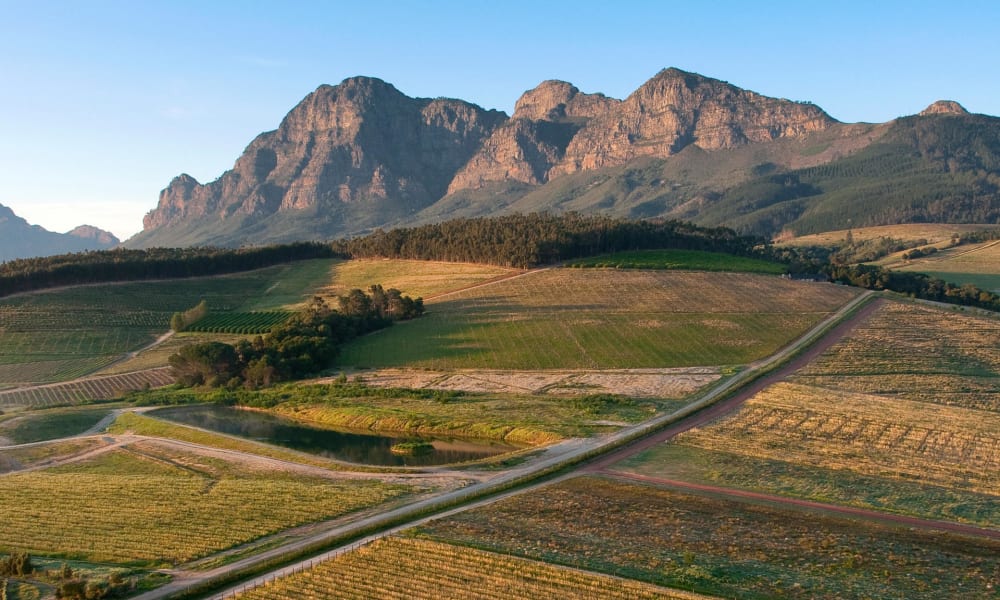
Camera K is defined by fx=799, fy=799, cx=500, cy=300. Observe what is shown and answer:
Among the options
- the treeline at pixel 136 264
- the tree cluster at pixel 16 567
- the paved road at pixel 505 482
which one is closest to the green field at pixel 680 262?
the paved road at pixel 505 482

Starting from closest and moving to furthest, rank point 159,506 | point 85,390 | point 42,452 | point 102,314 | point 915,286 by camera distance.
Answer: point 159,506
point 42,452
point 85,390
point 102,314
point 915,286

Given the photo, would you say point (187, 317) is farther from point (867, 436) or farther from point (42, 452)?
point (867, 436)

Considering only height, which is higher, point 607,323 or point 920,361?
point 607,323

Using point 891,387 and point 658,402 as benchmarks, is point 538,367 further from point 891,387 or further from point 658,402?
point 891,387

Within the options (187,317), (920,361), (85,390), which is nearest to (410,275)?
(187,317)

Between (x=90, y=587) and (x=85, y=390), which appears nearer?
(x=90, y=587)

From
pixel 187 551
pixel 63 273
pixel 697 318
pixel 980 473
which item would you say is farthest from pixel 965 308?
pixel 63 273
